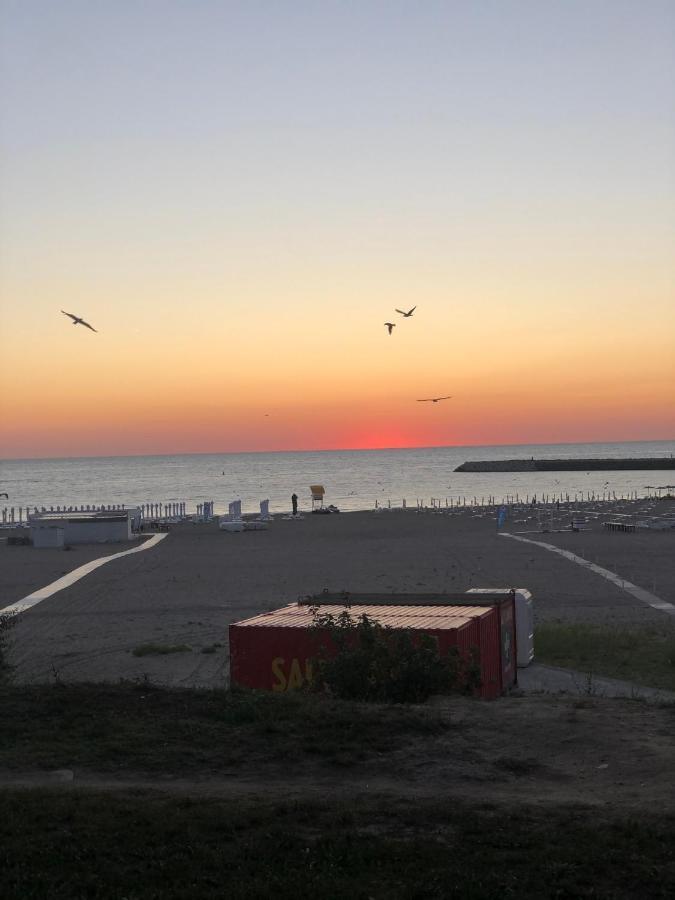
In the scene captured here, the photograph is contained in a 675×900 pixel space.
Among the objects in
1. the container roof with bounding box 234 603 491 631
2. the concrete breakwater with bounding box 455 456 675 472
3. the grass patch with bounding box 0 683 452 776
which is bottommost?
the grass patch with bounding box 0 683 452 776

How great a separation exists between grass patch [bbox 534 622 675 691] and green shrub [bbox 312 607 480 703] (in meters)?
A: 5.06

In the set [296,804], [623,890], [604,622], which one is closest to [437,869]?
[623,890]

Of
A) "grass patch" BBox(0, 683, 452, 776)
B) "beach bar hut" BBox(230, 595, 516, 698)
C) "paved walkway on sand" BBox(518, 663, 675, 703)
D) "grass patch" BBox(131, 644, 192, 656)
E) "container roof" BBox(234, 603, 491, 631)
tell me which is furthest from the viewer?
"grass patch" BBox(131, 644, 192, 656)

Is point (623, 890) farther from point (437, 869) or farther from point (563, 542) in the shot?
point (563, 542)

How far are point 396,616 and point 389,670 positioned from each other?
11.9 feet

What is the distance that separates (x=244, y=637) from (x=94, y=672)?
3700 mm

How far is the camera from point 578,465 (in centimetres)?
16450

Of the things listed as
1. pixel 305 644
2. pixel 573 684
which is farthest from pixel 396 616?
pixel 573 684

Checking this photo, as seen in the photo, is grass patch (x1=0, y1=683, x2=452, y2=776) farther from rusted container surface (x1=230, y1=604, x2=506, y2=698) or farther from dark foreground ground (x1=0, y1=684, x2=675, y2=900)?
rusted container surface (x1=230, y1=604, x2=506, y2=698)

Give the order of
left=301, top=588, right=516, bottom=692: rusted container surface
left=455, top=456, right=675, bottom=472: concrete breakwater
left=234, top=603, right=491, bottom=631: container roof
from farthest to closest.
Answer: left=455, top=456, right=675, bottom=472: concrete breakwater < left=301, top=588, right=516, bottom=692: rusted container surface < left=234, top=603, right=491, bottom=631: container roof

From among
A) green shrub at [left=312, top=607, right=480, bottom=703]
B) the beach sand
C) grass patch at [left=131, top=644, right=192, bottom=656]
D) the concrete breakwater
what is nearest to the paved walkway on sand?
green shrub at [left=312, top=607, right=480, bottom=703]

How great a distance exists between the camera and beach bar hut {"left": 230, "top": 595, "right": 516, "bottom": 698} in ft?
45.1

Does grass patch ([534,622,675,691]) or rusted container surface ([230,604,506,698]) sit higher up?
rusted container surface ([230,604,506,698])

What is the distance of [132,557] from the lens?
36.5 m
